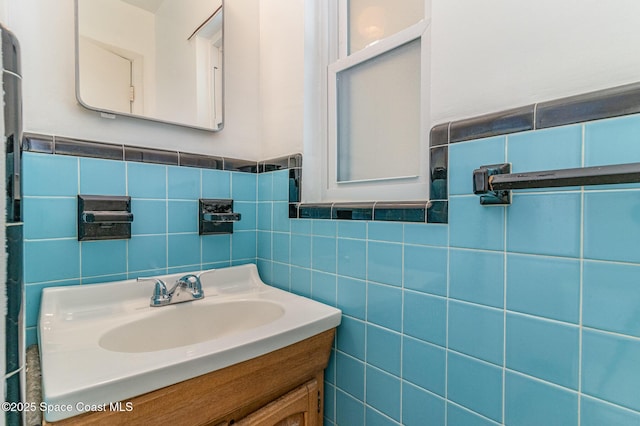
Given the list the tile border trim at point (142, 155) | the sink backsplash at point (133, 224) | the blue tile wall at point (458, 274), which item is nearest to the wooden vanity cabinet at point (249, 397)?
the blue tile wall at point (458, 274)

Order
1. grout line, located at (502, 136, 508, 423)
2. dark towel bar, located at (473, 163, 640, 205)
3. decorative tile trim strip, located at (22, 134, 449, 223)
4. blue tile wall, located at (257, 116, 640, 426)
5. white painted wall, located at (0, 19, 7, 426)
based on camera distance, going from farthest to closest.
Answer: decorative tile trim strip, located at (22, 134, 449, 223) < grout line, located at (502, 136, 508, 423) < blue tile wall, located at (257, 116, 640, 426) < dark towel bar, located at (473, 163, 640, 205) < white painted wall, located at (0, 19, 7, 426)

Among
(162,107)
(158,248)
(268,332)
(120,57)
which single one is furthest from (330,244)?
(120,57)

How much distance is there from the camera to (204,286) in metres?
1.16

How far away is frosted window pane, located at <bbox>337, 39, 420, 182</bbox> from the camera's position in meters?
0.97

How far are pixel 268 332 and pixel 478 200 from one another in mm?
611

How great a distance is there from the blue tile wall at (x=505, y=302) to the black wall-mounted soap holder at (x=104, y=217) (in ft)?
2.41

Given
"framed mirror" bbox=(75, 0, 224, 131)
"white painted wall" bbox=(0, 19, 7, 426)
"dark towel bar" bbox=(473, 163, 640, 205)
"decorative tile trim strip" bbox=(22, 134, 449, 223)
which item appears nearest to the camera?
"white painted wall" bbox=(0, 19, 7, 426)

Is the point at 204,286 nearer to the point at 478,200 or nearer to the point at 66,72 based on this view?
the point at 66,72

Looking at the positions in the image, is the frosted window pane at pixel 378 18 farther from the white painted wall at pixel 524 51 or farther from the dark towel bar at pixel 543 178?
the dark towel bar at pixel 543 178

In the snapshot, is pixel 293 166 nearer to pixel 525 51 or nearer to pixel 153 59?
pixel 153 59

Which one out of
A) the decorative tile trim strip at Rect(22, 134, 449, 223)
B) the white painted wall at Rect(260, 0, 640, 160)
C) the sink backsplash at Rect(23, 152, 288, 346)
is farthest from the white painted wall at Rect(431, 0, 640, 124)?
the sink backsplash at Rect(23, 152, 288, 346)

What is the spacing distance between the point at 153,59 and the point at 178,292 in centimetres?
85

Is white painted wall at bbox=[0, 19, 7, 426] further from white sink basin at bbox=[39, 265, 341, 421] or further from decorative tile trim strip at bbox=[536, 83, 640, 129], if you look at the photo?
decorative tile trim strip at bbox=[536, 83, 640, 129]

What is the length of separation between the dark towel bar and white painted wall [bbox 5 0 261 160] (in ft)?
Result: 3.33
